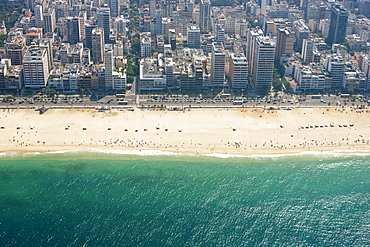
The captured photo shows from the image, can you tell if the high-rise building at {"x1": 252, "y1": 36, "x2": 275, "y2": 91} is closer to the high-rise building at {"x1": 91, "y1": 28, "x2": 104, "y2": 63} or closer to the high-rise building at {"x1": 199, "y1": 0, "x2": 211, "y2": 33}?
the high-rise building at {"x1": 199, "y1": 0, "x2": 211, "y2": 33}

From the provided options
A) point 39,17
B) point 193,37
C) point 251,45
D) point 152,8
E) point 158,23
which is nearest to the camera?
point 251,45

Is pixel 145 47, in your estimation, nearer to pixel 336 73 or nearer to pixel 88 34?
pixel 88 34

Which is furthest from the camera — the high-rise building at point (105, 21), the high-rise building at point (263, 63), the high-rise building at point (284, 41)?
the high-rise building at point (105, 21)

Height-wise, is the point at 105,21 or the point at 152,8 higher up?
the point at 152,8

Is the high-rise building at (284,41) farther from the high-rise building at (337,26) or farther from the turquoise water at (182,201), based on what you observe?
the turquoise water at (182,201)

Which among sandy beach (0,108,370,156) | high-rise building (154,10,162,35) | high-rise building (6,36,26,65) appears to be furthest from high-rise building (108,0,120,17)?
sandy beach (0,108,370,156)

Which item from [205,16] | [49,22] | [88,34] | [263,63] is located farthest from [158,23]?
[263,63]

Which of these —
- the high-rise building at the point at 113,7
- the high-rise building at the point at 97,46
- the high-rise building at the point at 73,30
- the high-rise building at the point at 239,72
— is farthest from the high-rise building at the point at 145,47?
the high-rise building at the point at 113,7
